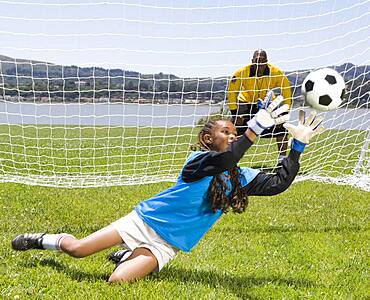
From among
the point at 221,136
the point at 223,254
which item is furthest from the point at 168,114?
the point at 221,136

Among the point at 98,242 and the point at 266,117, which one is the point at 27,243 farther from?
the point at 266,117

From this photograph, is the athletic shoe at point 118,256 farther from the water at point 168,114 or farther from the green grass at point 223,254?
the water at point 168,114

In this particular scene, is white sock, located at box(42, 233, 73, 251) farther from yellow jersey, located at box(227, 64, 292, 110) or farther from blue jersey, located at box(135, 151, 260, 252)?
yellow jersey, located at box(227, 64, 292, 110)

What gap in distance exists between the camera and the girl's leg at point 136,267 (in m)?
3.58

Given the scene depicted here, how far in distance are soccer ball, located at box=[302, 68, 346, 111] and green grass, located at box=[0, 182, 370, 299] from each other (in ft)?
4.06

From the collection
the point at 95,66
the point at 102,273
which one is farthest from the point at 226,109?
the point at 102,273

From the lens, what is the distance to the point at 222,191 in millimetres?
3645

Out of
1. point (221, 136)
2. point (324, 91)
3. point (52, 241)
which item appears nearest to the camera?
point (221, 136)

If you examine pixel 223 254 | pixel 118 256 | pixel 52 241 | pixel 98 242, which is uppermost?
pixel 98 242

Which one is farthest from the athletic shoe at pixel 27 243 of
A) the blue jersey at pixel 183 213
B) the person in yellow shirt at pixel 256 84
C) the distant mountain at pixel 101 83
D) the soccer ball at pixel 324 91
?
the person in yellow shirt at pixel 256 84

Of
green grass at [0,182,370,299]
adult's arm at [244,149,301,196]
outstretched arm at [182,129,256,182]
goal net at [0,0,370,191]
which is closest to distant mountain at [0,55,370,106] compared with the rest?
goal net at [0,0,370,191]

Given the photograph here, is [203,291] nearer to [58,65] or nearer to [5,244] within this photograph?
[5,244]

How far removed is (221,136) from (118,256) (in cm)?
122

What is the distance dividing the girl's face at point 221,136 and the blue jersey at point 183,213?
0.21 meters
